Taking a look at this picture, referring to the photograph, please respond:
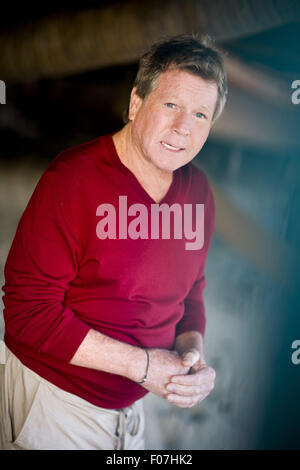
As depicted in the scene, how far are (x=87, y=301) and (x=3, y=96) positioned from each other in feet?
2.01

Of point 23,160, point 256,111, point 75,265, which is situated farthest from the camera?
point 23,160

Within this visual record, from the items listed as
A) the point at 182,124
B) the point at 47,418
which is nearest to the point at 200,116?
the point at 182,124

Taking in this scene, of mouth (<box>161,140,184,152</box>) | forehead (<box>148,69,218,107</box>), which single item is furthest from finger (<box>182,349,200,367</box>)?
forehead (<box>148,69,218,107</box>)

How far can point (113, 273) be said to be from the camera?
0.99 m

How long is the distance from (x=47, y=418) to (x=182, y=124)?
75 centimetres

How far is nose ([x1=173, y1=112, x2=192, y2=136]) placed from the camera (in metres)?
0.97

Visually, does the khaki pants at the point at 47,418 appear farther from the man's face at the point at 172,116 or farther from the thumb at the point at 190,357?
the man's face at the point at 172,116

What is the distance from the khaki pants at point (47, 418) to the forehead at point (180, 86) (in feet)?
2.30

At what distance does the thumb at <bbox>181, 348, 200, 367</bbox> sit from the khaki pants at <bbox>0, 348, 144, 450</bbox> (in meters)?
0.21

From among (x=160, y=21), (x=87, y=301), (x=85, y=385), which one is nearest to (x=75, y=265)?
(x=87, y=301)

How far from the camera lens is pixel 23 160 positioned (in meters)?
1.37

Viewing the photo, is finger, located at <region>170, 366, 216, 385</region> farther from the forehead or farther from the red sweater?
the forehead

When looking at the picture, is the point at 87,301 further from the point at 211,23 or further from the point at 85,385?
the point at 211,23
